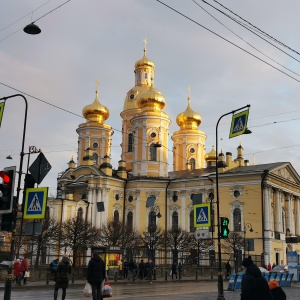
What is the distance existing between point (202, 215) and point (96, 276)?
752 cm

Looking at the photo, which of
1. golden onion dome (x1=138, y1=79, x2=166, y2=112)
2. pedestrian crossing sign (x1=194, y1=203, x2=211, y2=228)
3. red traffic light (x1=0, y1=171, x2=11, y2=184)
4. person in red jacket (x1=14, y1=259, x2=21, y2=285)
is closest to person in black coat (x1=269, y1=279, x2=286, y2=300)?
red traffic light (x1=0, y1=171, x2=11, y2=184)

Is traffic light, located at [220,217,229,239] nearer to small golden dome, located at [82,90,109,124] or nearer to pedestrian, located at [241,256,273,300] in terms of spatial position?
pedestrian, located at [241,256,273,300]

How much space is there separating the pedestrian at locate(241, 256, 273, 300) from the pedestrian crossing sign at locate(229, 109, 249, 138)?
1151cm

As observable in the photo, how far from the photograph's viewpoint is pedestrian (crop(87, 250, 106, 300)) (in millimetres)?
14805

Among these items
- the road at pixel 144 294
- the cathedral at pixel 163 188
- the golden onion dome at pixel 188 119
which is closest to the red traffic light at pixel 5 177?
the road at pixel 144 294

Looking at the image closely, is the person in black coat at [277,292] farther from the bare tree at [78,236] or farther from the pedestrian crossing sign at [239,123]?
the bare tree at [78,236]

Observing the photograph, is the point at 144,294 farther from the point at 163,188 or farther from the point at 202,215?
the point at 163,188

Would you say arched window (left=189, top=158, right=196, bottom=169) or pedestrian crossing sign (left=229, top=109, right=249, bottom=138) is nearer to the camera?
pedestrian crossing sign (left=229, top=109, right=249, bottom=138)

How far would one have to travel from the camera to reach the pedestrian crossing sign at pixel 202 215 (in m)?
21.1

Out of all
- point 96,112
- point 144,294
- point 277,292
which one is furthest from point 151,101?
point 277,292

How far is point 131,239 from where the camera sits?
53.4 metres

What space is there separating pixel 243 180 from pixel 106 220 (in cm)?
1695

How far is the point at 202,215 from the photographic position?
21.3 meters

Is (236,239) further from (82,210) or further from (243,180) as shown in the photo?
(82,210)
